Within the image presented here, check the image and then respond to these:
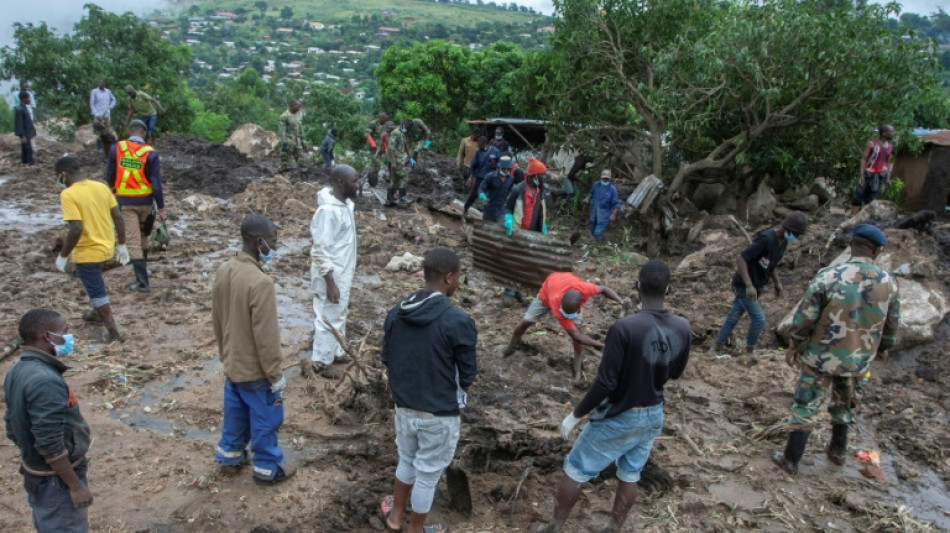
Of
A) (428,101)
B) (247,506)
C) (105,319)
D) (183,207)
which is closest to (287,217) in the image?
(183,207)

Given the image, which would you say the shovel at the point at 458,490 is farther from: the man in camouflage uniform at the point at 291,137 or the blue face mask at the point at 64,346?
the man in camouflage uniform at the point at 291,137

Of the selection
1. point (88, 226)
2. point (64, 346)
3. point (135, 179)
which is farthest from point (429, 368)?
point (135, 179)

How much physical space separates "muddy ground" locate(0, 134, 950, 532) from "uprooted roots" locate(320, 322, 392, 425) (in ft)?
0.06

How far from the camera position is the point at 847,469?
4.70 meters

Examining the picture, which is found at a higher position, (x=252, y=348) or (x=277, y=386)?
(x=252, y=348)

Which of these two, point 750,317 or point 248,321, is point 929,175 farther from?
point 248,321

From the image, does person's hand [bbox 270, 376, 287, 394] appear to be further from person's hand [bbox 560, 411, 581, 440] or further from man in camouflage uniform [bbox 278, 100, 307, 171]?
man in camouflage uniform [bbox 278, 100, 307, 171]

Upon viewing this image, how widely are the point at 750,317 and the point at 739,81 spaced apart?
506cm

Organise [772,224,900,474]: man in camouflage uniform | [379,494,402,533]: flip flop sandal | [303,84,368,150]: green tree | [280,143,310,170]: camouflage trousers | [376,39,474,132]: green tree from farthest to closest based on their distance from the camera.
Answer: [303,84,368,150]: green tree → [376,39,474,132]: green tree → [280,143,310,170]: camouflage trousers → [772,224,900,474]: man in camouflage uniform → [379,494,402,533]: flip flop sandal

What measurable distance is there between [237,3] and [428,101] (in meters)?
159

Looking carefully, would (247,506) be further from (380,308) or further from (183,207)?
(183,207)

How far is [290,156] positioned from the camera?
563 inches

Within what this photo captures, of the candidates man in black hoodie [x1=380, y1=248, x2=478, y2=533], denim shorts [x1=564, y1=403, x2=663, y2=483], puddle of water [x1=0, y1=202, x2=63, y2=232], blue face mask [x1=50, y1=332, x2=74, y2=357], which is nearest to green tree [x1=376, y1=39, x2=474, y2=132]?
puddle of water [x1=0, y1=202, x2=63, y2=232]

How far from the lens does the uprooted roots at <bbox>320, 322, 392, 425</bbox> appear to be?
15.9 ft
